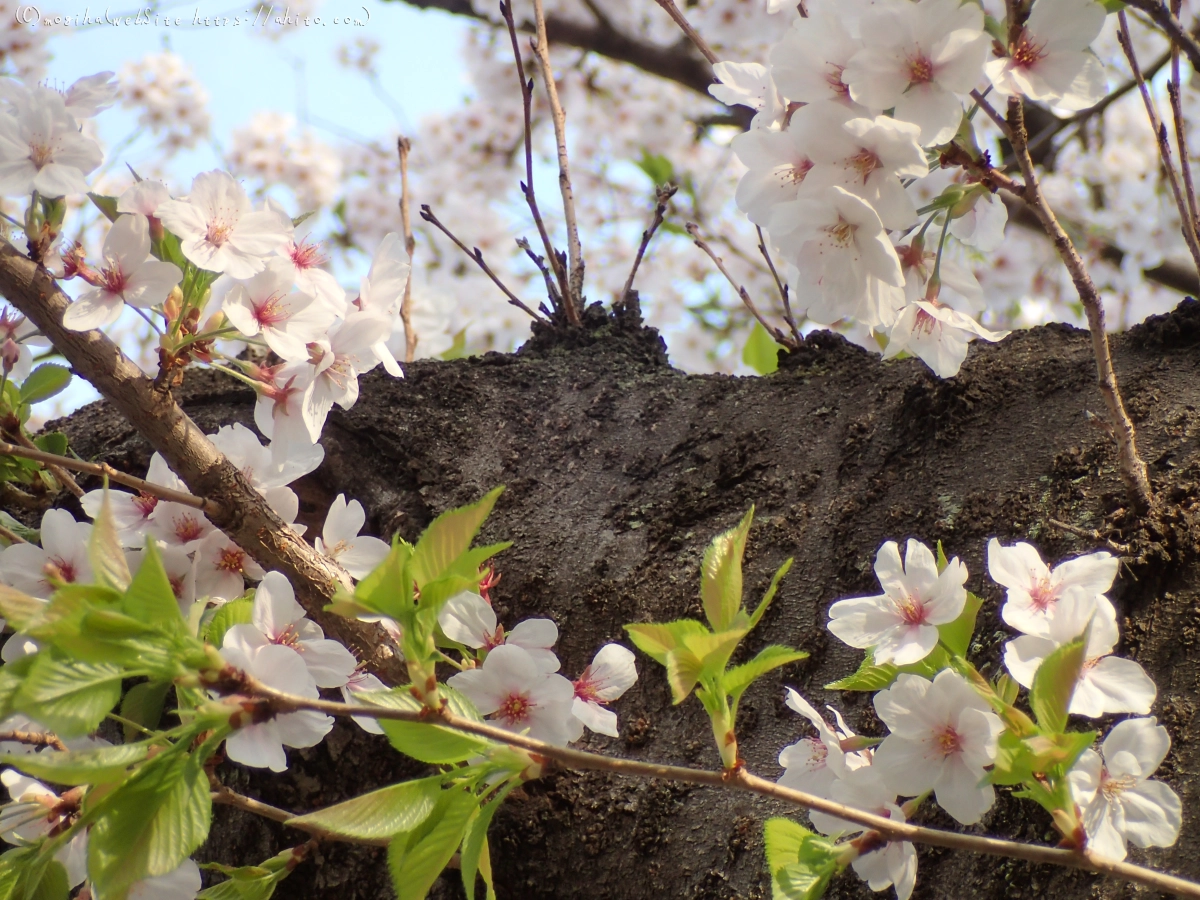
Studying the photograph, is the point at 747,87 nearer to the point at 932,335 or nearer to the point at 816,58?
the point at 816,58

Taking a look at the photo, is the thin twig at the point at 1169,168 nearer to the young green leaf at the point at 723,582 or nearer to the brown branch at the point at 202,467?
the young green leaf at the point at 723,582

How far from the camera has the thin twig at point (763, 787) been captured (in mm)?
436

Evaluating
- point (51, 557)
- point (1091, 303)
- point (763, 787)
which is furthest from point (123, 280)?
point (1091, 303)

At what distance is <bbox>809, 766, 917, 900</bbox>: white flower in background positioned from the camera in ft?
1.71

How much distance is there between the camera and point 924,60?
55 centimetres

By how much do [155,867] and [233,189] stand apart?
46 centimetres

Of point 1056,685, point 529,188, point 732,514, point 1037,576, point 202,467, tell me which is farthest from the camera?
point 529,188

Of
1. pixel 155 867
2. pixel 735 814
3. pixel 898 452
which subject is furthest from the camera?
pixel 898 452

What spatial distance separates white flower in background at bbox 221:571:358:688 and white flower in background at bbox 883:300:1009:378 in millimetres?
471

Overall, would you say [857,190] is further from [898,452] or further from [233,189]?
[233,189]

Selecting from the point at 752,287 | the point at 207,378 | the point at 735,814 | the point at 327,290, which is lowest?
the point at 735,814

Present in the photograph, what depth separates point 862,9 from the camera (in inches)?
22.4

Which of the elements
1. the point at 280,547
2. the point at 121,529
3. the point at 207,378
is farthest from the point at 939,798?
the point at 207,378

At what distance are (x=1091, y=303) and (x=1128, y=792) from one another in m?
0.28
